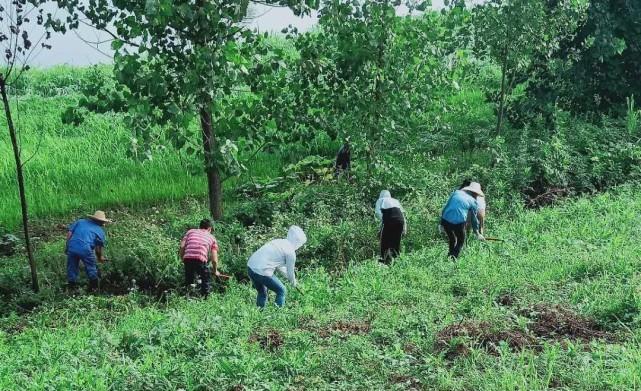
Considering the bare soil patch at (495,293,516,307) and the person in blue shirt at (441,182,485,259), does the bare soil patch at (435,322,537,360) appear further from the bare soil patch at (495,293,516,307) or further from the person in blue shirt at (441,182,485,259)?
the person in blue shirt at (441,182,485,259)

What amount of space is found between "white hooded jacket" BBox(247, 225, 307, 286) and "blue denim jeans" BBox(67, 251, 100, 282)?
123 inches

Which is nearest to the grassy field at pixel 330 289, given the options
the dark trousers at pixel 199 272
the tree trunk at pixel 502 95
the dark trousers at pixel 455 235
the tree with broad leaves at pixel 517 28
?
the dark trousers at pixel 455 235

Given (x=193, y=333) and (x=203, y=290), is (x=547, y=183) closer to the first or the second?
(x=203, y=290)

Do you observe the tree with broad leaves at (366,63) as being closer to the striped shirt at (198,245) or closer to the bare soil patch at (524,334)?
the striped shirt at (198,245)

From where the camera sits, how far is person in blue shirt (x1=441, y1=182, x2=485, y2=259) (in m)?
10.3

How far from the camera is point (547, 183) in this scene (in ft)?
46.7

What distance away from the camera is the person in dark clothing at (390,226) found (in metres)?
10.9

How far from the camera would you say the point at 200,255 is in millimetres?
9906

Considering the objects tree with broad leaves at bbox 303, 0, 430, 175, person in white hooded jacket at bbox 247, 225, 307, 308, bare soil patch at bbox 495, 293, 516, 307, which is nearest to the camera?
bare soil patch at bbox 495, 293, 516, 307

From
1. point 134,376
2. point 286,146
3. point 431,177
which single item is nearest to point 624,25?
point 431,177

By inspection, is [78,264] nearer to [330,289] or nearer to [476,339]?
[330,289]

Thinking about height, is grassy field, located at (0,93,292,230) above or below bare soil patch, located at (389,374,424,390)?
above

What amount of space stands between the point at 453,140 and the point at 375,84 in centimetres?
628

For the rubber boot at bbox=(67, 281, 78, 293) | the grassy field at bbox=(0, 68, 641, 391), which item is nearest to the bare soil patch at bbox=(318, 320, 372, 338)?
the grassy field at bbox=(0, 68, 641, 391)
